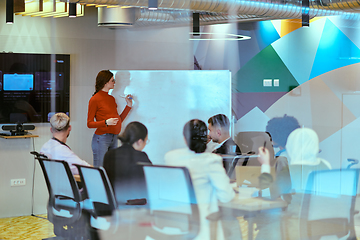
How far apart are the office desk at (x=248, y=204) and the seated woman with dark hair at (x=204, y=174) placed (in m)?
0.06

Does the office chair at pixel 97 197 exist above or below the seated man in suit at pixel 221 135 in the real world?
below

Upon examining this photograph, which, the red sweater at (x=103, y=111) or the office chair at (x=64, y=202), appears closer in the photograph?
the office chair at (x=64, y=202)

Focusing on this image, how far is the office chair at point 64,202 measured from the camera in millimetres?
3246

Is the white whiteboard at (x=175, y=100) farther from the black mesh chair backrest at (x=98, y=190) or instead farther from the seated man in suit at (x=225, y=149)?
the black mesh chair backrest at (x=98, y=190)

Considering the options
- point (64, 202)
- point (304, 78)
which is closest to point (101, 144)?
point (64, 202)

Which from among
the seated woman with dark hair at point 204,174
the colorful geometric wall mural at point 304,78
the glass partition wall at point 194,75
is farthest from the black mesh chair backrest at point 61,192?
the colorful geometric wall mural at point 304,78

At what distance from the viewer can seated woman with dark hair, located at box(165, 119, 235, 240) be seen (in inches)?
125

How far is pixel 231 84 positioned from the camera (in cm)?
416

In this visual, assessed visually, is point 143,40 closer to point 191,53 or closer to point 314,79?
point 191,53

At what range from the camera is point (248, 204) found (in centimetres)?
349

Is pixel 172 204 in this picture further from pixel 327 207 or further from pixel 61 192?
pixel 327 207

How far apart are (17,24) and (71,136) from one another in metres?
1.35

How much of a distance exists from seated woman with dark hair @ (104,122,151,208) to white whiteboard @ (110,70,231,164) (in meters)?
0.49

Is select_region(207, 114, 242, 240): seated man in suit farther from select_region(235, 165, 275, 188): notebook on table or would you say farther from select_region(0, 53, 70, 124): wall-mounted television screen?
select_region(0, 53, 70, 124): wall-mounted television screen
